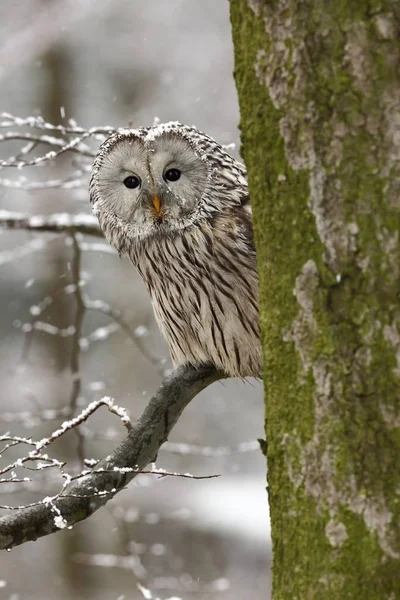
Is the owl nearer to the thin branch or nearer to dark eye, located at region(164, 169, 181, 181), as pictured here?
dark eye, located at region(164, 169, 181, 181)

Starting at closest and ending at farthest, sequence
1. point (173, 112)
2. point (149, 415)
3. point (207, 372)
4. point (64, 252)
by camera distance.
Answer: point (149, 415)
point (207, 372)
point (64, 252)
point (173, 112)

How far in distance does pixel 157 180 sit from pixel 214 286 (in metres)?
0.42

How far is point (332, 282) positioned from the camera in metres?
1.41

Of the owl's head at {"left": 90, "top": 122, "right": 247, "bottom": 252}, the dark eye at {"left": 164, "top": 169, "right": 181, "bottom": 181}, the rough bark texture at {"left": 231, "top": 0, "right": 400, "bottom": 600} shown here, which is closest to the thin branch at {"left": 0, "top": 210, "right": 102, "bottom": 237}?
the owl's head at {"left": 90, "top": 122, "right": 247, "bottom": 252}

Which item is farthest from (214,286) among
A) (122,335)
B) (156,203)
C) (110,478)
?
(122,335)

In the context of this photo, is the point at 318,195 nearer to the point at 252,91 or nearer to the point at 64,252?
the point at 252,91

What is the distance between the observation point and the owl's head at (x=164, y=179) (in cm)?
304

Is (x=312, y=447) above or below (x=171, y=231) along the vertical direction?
below

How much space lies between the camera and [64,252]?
721 cm

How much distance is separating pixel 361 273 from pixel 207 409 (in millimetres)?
8644

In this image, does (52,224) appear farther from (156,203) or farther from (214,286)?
(214,286)

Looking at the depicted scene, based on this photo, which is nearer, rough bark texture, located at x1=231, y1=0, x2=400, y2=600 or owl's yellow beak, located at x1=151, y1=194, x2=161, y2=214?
rough bark texture, located at x1=231, y1=0, x2=400, y2=600

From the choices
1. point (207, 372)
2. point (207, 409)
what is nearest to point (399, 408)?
point (207, 372)

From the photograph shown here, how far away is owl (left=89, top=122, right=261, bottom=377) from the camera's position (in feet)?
9.85
